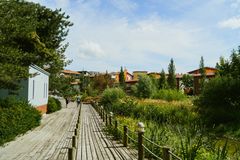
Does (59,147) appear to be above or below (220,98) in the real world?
below

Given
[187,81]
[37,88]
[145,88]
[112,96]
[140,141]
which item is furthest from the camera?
[187,81]

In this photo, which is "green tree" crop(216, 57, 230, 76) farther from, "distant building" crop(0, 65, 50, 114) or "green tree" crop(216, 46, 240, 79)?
"distant building" crop(0, 65, 50, 114)

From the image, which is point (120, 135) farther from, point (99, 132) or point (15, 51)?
point (15, 51)

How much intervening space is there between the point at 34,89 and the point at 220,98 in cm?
1459

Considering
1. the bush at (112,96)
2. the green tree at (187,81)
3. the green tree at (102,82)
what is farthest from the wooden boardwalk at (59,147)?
the green tree at (187,81)

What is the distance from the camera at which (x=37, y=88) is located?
109ft

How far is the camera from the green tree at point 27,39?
1854 cm

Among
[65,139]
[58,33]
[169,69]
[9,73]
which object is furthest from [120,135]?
[169,69]

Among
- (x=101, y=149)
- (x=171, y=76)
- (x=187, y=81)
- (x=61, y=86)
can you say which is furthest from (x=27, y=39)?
(x=187, y=81)

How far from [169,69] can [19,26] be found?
77.6 metres

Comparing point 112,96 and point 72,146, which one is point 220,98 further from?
point 72,146

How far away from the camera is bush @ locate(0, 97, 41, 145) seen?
18.3m

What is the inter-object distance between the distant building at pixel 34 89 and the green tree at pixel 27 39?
2.81 feet

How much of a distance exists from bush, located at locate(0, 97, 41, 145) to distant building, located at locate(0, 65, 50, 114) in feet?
5.15
